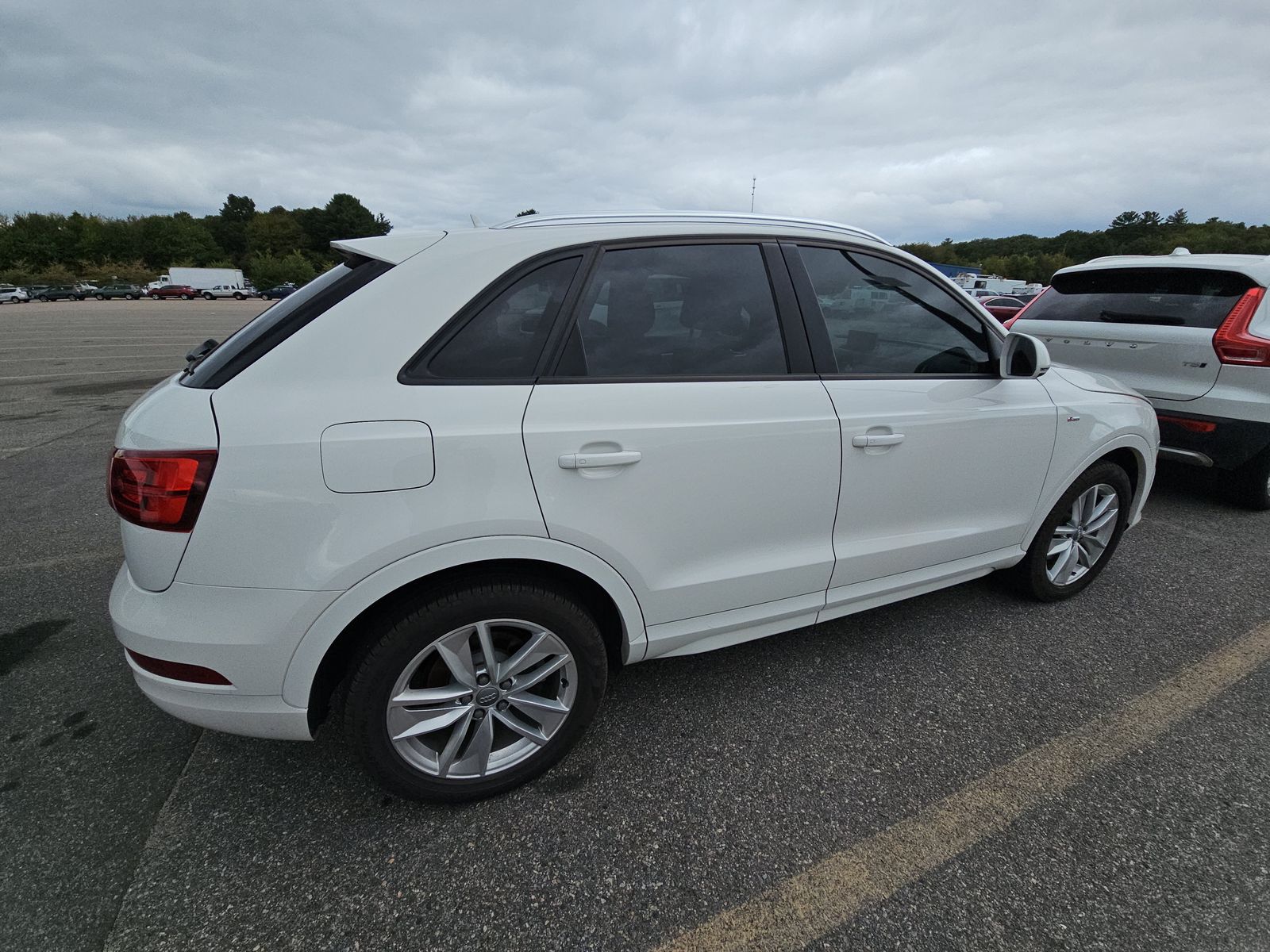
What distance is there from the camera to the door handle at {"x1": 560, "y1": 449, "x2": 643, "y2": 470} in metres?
1.77

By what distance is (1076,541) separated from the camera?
3.12 m

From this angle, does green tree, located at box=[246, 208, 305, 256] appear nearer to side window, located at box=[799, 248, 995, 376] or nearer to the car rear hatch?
the car rear hatch

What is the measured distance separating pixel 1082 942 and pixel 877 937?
1.66 ft

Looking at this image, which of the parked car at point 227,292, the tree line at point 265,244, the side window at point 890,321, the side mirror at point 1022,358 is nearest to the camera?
the side window at point 890,321

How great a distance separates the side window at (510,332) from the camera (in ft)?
5.72

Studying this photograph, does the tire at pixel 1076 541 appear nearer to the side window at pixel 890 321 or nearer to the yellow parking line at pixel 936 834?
the yellow parking line at pixel 936 834

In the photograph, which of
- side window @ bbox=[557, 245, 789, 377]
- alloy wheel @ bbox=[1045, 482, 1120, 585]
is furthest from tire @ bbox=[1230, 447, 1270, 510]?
side window @ bbox=[557, 245, 789, 377]

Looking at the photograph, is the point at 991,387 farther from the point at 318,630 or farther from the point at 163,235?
the point at 163,235

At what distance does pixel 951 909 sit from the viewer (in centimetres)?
164

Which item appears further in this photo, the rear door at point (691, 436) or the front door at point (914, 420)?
the front door at point (914, 420)

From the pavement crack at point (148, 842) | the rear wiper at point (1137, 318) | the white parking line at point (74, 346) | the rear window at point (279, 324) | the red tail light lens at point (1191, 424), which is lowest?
the white parking line at point (74, 346)

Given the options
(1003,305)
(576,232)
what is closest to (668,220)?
(576,232)

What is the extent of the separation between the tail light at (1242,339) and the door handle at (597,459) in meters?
4.41

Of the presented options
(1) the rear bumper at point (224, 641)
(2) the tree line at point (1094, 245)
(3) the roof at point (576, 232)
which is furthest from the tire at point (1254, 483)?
(2) the tree line at point (1094, 245)
